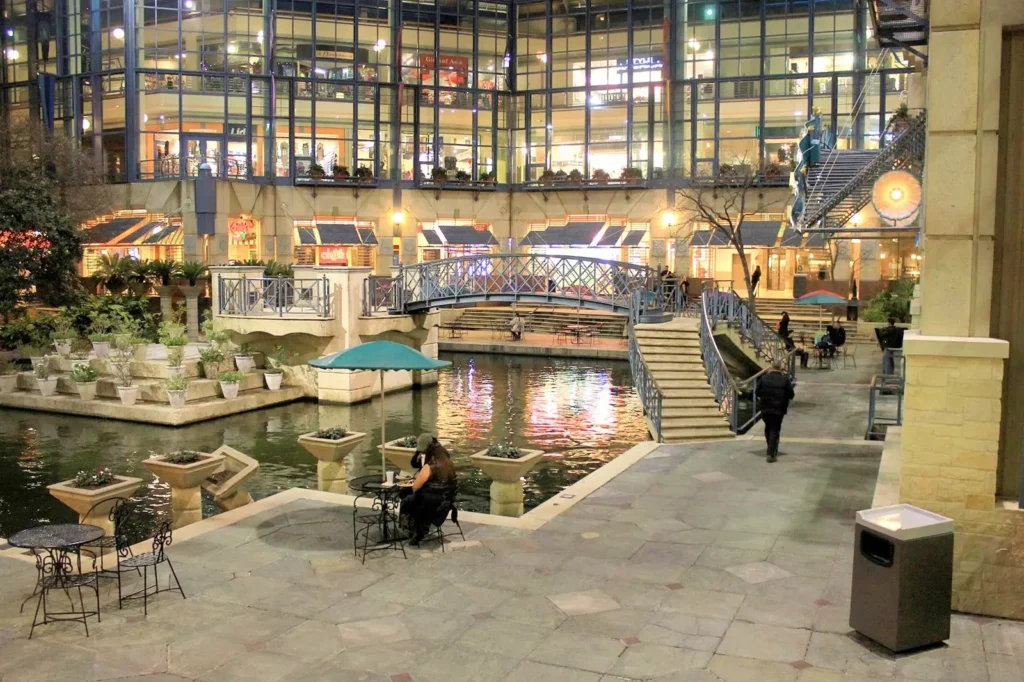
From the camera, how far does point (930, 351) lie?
9508 mm

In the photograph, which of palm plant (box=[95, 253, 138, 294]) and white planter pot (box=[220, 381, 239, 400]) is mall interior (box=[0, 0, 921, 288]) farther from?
white planter pot (box=[220, 381, 239, 400])

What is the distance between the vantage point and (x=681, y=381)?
20.8m

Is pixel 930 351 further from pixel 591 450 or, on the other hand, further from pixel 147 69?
pixel 147 69

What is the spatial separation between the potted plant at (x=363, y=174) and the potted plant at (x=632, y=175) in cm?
1237

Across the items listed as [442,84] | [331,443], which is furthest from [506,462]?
[442,84]

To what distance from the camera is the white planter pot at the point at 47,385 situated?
25.7 metres

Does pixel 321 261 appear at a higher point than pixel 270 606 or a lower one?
higher

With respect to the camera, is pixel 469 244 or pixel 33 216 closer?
pixel 33 216

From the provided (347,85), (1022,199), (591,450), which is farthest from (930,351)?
(347,85)

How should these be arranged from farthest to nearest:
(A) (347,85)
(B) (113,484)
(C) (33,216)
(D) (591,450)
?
(A) (347,85) → (C) (33,216) → (D) (591,450) → (B) (113,484)

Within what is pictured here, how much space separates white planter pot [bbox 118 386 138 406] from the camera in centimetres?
2417

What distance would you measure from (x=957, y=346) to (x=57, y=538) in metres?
8.45

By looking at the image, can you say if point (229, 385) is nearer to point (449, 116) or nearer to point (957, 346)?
point (957, 346)

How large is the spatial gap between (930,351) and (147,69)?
43.6 m
